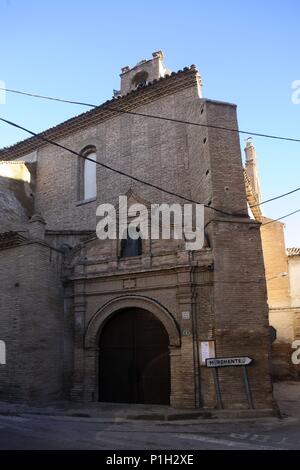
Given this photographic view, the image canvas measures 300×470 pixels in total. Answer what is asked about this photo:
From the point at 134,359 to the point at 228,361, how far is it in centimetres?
289

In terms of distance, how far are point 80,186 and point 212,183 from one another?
6.58 metres

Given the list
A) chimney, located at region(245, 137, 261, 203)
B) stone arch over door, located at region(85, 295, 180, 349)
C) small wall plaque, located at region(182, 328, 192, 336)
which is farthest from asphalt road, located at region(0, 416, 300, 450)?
chimney, located at region(245, 137, 261, 203)

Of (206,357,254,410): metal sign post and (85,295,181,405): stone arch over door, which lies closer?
(206,357,254,410): metal sign post

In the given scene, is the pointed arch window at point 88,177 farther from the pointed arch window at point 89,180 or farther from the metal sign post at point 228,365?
the metal sign post at point 228,365

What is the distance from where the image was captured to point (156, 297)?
38.2ft

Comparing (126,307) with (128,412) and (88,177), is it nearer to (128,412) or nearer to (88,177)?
(128,412)

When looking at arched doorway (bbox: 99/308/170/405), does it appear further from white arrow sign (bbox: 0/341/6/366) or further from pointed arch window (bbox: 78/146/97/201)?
pointed arch window (bbox: 78/146/97/201)

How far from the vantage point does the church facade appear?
10.6m

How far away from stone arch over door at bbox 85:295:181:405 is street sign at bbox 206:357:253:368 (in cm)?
97

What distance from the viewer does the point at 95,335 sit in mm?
12156

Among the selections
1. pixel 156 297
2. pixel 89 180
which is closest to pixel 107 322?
pixel 156 297

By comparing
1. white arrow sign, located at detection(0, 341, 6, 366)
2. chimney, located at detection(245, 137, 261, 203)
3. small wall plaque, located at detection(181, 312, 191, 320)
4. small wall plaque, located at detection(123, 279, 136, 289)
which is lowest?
white arrow sign, located at detection(0, 341, 6, 366)
